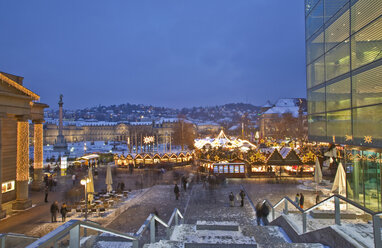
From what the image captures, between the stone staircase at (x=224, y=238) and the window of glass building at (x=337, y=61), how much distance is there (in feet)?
27.5

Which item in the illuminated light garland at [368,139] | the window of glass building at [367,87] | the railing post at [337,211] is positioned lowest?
the railing post at [337,211]

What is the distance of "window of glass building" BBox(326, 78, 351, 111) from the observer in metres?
11.1

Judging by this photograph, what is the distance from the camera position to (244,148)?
106 feet

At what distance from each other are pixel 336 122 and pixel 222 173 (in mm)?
13551

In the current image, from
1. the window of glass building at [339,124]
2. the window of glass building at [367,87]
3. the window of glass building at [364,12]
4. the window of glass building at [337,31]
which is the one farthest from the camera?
the window of glass building at [339,124]

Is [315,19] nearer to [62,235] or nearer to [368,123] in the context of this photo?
[368,123]

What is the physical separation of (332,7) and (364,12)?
3.14 m

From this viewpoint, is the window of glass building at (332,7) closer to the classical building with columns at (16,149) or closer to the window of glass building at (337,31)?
the window of glass building at (337,31)

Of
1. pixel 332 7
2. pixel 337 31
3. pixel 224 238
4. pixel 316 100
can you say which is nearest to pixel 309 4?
pixel 332 7

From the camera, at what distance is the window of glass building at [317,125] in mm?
14070

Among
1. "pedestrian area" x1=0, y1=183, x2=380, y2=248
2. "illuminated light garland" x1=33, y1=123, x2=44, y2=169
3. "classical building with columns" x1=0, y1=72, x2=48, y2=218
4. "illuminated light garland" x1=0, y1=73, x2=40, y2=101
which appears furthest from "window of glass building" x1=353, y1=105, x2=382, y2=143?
"illuminated light garland" x1=33, y1=123, x2=44, y2=169

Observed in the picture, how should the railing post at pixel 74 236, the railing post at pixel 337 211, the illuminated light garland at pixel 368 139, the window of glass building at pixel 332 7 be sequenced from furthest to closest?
the window of glass building at pixel 332 7 → the illuminated light garland at pixel 368 139 → the railing post at pixel 337 211 → the railing post at pixel 74 236

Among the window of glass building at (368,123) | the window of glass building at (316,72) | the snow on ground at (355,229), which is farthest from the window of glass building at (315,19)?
the snow on ground at (355,229)

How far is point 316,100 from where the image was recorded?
14.8 m
